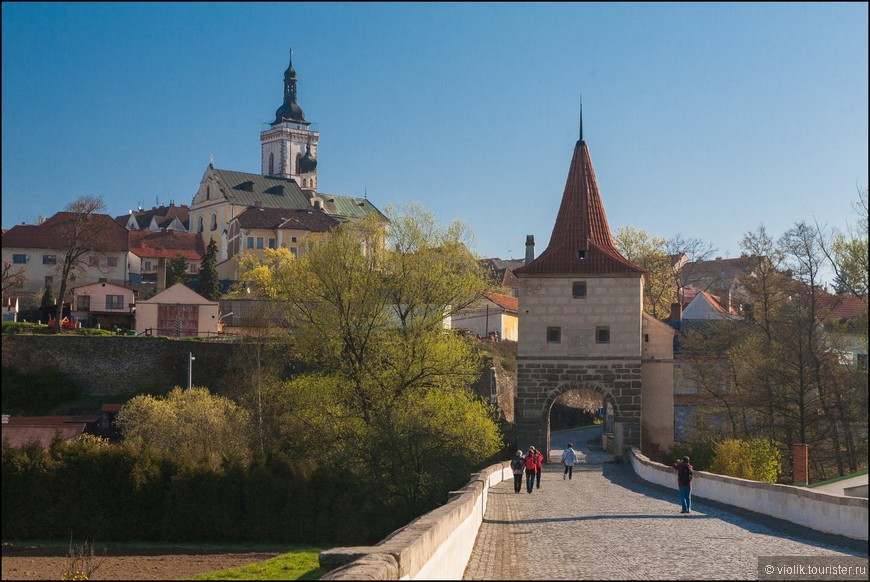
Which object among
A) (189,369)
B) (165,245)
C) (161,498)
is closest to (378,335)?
(161,498)

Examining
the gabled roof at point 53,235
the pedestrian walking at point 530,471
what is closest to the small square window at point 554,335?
the pedestrian walking at point 530,471

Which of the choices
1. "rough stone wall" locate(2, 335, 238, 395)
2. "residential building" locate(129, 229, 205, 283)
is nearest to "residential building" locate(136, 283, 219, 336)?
"rough stone wall" locate(2, 335, 238, 395)

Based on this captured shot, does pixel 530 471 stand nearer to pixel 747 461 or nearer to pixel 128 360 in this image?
pixel 747 461

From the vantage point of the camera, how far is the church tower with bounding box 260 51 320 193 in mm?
159250

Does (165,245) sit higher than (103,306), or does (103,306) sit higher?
(165,245)

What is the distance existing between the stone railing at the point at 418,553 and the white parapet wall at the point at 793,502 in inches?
214

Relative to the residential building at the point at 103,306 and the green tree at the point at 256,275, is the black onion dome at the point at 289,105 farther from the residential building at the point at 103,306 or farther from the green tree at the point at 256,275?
the residential building at the point at 103,306

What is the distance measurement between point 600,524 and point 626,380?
87.2 ft

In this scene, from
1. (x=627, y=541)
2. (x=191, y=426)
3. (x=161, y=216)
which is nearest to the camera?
(x=627, y=541)

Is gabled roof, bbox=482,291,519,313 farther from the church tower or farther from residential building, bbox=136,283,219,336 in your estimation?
the church tower

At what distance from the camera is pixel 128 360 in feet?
191

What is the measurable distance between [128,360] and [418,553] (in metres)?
49.0

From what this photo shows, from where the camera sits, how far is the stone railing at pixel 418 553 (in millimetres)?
10930

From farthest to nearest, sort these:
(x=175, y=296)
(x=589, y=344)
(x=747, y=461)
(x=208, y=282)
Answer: (x=208, y=282) < (x=175, y=296) < (x=589, y=344) < (x=747, y=461)
